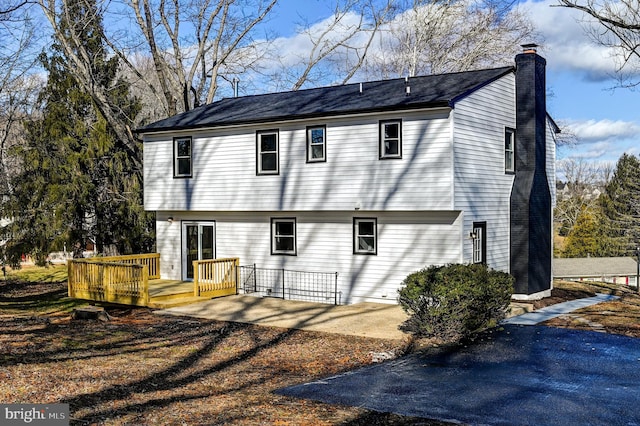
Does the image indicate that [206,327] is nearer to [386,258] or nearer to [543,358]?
[386,258]

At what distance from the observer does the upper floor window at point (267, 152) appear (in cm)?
1964

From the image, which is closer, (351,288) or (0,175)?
(351,288)

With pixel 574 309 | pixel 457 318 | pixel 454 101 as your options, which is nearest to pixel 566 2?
pixel 454 101

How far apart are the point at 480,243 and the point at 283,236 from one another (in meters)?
6.04

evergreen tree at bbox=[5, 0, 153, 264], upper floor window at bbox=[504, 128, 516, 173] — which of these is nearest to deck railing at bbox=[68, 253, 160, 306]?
evergreen tree at bbox=[5, 0, 153, 264]

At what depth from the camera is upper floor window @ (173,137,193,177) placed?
2159cm

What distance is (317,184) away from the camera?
1878 centimetres

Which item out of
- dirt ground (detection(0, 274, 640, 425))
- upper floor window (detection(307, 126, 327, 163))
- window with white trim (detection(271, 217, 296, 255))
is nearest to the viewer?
dirt ground (detection(0, 274, 640, 425))

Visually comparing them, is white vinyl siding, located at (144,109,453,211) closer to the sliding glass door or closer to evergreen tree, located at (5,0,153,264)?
the sliding glass door

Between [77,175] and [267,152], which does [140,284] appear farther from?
[77,175]

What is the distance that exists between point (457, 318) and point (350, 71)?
2369cm

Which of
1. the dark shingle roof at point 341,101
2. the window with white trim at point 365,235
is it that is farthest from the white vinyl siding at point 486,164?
the window with white trim at point 365,235

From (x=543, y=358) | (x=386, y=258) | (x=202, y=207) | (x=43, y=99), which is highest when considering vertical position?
(x=43, y=99)

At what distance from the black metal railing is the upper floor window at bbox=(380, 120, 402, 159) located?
3888mm
